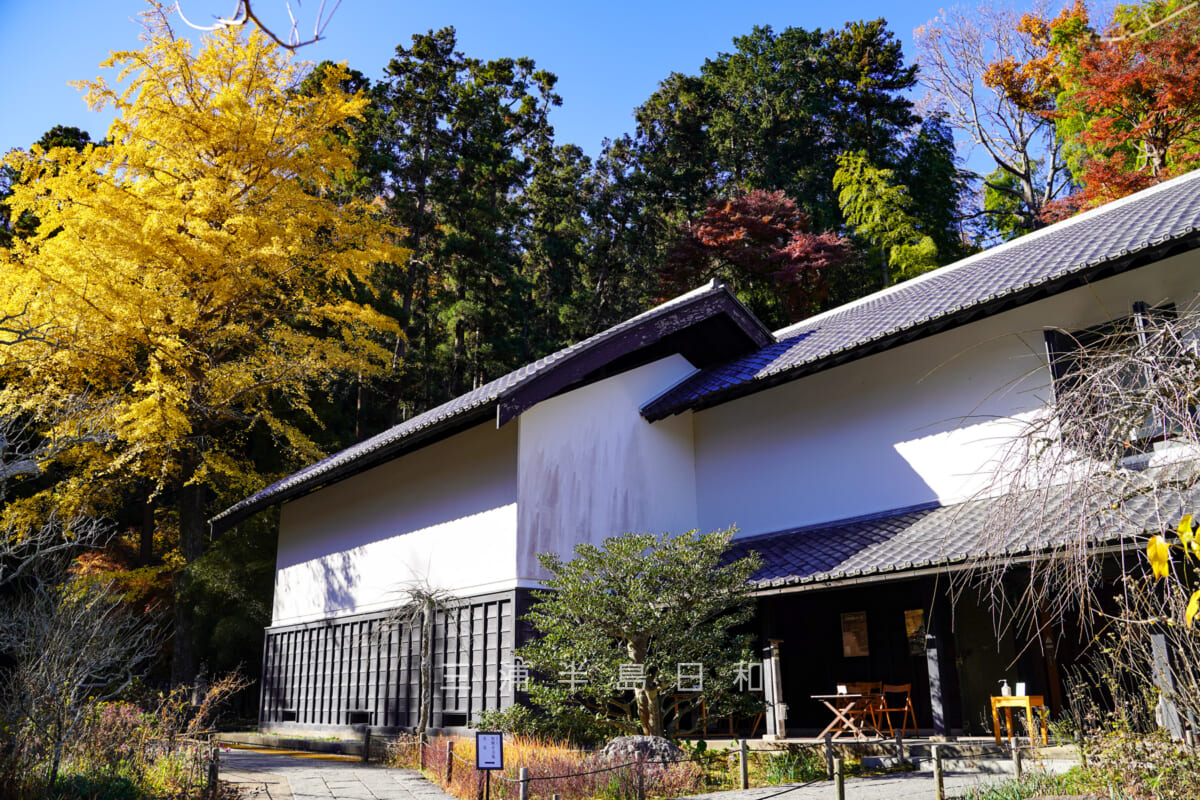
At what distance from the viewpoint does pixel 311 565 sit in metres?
16.8

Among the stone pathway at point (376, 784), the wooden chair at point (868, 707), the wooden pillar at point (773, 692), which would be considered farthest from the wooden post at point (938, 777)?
the wooden chair at point (868, 707)

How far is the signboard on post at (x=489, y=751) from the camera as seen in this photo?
7316mm

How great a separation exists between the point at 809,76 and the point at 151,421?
28.1m

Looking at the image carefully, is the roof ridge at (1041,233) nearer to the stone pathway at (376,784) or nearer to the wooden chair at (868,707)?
the wooden chair at (868,707)

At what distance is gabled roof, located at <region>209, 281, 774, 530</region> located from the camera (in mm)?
12002

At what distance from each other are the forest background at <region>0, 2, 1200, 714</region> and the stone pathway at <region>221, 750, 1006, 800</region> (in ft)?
13.6

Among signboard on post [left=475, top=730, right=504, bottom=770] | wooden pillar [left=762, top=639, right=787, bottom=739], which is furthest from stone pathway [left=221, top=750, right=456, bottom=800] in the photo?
wooden pillar [left=762, top=639, right=787, bottom=739]

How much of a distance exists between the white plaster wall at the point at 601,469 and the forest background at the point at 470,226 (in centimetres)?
577

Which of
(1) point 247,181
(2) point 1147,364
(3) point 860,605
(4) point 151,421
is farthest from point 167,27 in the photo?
(2) point 1147,364

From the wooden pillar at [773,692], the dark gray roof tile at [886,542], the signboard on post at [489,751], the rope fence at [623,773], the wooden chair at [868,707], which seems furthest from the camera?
the wooden chair at [868,707]

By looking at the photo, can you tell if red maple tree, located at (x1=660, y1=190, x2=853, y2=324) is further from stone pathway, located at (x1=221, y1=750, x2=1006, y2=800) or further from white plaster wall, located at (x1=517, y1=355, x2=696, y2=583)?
stone pathway, located at (x1=221, y1=750, x2=1006, y2=800)

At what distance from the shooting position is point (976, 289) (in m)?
11.9

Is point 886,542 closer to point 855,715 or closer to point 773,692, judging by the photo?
point 855,715

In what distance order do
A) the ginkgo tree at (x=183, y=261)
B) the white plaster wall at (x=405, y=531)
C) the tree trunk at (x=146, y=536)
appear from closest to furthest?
the white plaster wall at (x=405, y=531) < the ginkgo tree at (x=183, y=261) < the tree trunk at (x=146, y=536)
